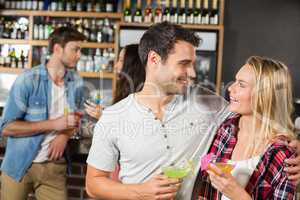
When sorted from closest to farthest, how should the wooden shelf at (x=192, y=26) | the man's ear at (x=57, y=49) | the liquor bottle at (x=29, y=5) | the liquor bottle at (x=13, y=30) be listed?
the man's ear at (x=57, y=49) → the wooden shelf at (x=192, y=26) → the liquor bottle at (x=29, y=5) → the liquor bottle at (x=13, y=30)

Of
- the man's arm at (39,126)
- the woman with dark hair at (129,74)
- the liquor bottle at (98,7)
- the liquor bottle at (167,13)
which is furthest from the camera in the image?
the liquor bottle at (98,7)

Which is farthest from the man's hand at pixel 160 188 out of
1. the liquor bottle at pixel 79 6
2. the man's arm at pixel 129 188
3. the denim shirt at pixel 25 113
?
Answer: the liquor bottle at pixel 79 6

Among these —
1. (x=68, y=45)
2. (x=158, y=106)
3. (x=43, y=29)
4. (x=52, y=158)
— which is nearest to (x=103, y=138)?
(x=158, y=106)

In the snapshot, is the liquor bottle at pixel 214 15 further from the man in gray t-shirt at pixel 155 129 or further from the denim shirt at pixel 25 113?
the man in gray t-shirt at pixel 155 129

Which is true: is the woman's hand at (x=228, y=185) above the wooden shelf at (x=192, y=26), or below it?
below

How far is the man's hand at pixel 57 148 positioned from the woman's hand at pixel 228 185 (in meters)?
1.31

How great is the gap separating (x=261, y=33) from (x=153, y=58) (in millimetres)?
3786

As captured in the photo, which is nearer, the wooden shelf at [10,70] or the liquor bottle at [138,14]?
the liquor bottle at [138,14]

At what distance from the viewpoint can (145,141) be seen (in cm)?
152

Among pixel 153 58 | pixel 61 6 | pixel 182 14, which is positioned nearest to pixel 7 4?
pixel 61 6

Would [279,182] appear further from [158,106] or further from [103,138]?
[103,138]

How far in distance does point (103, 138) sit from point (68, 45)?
1405mm

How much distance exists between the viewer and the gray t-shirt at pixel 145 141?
152cm

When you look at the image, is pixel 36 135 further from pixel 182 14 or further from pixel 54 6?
pixel 54 6
